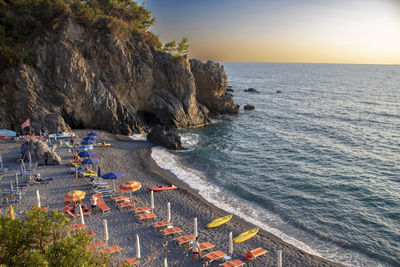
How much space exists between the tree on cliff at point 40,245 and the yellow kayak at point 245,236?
1040 centimetres

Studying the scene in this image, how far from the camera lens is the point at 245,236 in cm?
1716

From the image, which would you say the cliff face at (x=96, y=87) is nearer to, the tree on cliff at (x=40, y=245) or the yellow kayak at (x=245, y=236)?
the yellow kayak at (x=245, y=236)

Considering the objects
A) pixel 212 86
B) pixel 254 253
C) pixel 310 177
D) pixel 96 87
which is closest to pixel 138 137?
pixel 96 87

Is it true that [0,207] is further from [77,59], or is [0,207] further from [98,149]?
[77,59]

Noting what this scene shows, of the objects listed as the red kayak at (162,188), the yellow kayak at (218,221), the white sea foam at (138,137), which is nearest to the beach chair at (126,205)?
the red kayak at (162,188)

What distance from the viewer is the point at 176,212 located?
67.3ft

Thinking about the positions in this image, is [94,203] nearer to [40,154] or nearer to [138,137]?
[40,154]

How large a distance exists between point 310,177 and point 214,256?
57.1ft

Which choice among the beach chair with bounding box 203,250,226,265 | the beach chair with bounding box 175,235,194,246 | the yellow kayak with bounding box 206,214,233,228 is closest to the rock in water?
the yellow kayak with bounding box 206,214,233,228

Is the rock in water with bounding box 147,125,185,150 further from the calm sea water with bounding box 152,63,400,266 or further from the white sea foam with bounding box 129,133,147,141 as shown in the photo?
the white sea foam with bounding box 129,133,147,141

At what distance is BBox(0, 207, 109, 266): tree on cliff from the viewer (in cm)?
702

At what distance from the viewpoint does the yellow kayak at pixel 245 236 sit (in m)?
16.7

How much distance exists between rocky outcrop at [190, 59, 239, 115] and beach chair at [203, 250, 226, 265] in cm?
4533

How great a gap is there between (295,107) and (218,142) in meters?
36.2
